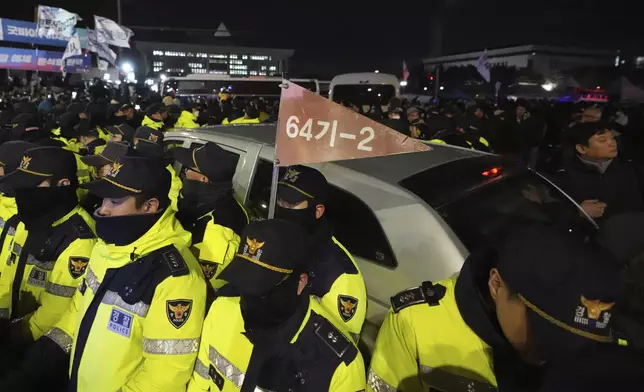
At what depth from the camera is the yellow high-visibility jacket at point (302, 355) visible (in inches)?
77.9

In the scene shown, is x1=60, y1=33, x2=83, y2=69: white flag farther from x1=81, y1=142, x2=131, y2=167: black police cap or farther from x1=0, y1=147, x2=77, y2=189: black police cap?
x1=0, y1=147, x2=77, y2=189: black police cap

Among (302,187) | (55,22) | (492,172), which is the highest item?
(55,22)

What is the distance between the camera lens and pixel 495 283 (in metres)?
1.72

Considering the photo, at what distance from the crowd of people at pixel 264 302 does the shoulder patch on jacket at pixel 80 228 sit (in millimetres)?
10

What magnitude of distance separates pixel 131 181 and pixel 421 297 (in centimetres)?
145

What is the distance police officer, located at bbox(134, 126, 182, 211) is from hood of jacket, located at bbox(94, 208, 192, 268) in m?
1.83

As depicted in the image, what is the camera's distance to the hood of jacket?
2398 mm

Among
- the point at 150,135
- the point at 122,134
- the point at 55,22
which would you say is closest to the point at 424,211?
the point at 150,135

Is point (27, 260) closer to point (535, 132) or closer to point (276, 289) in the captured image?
point (276, 289)

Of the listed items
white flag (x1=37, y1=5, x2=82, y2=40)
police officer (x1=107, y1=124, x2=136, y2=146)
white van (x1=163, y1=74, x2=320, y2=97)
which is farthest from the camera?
white van (x1=163, y1=74, x2=320, y2=97)

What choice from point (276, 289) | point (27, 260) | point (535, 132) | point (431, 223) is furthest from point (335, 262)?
point (535, 132)

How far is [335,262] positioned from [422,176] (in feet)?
3.03

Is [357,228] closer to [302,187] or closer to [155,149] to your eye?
[302,187]

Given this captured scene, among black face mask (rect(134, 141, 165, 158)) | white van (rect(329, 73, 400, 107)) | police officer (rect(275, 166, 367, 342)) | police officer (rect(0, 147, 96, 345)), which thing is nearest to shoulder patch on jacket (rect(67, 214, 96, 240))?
police officer (rect(0, 147, 96, 345))
